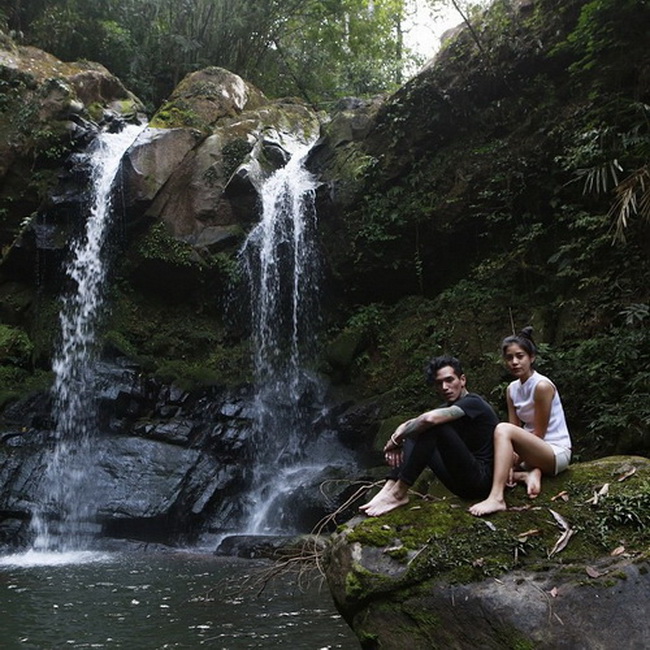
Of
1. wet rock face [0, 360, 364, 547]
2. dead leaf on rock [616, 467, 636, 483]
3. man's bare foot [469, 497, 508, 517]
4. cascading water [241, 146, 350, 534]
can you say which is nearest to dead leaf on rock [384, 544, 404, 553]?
man's bare foot [469, 497, 508, 517]

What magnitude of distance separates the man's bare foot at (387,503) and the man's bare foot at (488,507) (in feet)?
1.53

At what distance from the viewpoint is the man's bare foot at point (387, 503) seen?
3.85m

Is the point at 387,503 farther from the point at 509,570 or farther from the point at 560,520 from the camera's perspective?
the point at 560,520

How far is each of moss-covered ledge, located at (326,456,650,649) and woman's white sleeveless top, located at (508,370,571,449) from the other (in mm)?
297

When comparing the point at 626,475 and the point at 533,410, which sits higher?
the point at 533,410

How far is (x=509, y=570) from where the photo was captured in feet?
10.4

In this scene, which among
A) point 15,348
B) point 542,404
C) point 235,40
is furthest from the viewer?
point 235,40

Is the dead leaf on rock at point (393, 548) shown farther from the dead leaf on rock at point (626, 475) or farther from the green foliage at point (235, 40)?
the green foliage at point (235, 40)

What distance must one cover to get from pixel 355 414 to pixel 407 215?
13.3 ft

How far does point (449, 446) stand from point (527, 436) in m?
0.51

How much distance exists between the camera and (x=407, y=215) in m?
12.1

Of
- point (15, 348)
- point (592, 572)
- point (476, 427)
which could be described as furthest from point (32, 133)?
point (592, 572)

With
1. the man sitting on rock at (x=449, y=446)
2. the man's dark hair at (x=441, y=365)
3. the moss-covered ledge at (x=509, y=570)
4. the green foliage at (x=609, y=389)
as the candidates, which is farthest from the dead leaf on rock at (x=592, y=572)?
the green foliage at (x=609, y=389)

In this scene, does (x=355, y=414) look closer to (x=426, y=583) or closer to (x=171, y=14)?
(x=426, y=583)
